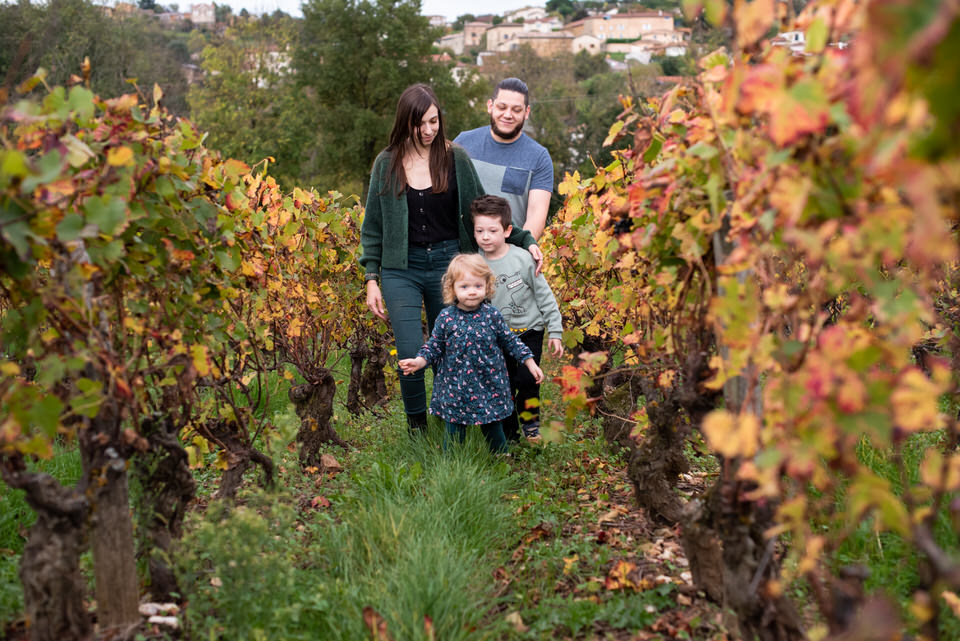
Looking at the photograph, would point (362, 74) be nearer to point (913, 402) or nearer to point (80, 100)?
point (80, 100)

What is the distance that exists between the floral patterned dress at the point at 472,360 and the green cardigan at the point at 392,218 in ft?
1.46

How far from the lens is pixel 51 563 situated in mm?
2020

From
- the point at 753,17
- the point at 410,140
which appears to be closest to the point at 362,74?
the point at 410,140

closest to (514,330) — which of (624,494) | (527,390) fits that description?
(527,390)

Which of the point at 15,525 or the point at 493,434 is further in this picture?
the point at 493,434

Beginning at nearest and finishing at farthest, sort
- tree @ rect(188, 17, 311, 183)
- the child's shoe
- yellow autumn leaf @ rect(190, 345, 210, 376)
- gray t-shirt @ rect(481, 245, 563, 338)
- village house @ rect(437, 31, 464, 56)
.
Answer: yellow autumn leaf @ rect(190, 345, 210, 376) < gray t-shirt @ rect(481, 245, 563, 338) < the child's shoe < tree @ rect(188, 17, 311, 183) < village house @ rect(437, 31, 464, 56)

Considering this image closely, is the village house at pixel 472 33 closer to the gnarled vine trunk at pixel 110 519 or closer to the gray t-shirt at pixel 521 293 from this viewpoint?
the gray t-shirt at pixel 521 293

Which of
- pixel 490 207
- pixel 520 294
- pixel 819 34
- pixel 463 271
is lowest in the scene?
pixel 520 294

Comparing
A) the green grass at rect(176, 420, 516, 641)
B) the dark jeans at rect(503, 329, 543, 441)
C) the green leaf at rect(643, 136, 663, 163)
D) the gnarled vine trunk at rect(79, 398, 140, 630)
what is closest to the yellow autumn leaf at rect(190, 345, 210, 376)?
the gnarled vine trunk at rect(79, 398, 140, 630)

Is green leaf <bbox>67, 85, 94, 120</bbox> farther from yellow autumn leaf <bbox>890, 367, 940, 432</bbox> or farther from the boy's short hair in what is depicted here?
the boy's short hair

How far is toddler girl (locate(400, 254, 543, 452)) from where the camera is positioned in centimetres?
404

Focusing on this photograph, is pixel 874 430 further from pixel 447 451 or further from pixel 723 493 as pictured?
pixel 447 451

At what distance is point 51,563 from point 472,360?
2.38m

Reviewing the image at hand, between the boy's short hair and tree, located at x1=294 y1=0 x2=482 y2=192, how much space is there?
31071 mm
